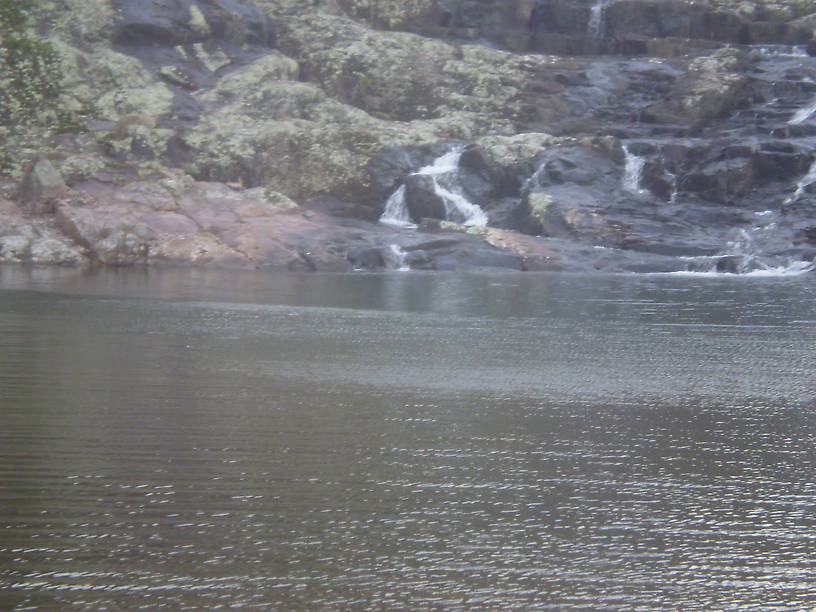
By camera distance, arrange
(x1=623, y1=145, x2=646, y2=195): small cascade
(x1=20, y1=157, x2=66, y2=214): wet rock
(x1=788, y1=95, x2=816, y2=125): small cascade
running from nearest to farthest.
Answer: (x1=20, y1=157, x2=66, y2=214): wet rock < (x1=623, y1=145, x2=646, y2=195): small cascade < (x1=788, y1=95, x2=816, y2=125): small cascade

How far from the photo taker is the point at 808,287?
4850cm

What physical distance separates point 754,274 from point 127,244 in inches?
1247

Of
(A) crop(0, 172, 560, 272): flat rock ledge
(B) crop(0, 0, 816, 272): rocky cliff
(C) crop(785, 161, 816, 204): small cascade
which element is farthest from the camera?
(C) crop(785, 161, 816, 204): small cascade

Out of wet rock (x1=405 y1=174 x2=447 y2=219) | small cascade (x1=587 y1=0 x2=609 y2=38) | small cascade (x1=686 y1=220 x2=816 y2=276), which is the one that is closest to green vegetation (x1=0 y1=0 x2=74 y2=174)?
wet rock (x1=405 y1=174 x2=447 y2=219)

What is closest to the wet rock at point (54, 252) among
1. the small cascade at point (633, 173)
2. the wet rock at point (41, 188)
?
the wet rock at point (41, 188)

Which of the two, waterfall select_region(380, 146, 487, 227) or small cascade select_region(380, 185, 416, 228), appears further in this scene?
small cascade select_region(380, 185, 416, 228)

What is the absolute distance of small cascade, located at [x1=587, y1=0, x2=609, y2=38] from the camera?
275 feet

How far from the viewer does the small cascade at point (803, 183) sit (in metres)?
61.8

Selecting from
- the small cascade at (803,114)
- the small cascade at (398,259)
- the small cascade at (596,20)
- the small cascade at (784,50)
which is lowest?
the small cascade at (398,259)

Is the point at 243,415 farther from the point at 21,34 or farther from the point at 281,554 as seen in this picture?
the point at 21,34

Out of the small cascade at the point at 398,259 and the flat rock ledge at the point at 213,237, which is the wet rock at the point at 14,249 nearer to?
the flat rock ledge at the point at 213,237

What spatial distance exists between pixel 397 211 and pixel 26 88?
2303 cm

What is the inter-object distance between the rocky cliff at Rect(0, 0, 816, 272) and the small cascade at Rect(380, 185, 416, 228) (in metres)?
0.14

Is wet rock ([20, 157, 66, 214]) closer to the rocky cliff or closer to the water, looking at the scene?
the rocky cliff
